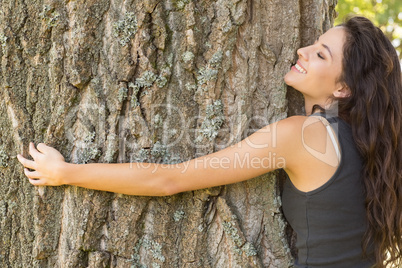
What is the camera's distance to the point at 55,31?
1.89 m

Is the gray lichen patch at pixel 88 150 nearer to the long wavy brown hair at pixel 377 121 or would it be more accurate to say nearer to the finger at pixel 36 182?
the finger at pixel 36 182

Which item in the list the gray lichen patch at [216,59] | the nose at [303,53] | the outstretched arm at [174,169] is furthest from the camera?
the nose at [303,53]

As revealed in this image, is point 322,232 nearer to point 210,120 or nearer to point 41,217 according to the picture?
point 210,120

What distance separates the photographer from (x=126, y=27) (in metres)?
1.88

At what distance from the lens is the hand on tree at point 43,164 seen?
186 cm

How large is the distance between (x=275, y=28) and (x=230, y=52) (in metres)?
0.28

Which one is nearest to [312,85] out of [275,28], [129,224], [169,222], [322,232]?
[275,28]

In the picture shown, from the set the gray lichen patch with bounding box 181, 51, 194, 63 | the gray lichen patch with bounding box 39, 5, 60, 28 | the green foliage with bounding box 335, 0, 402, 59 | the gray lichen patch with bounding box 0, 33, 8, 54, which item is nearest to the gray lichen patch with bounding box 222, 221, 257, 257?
the gray lichen patch with bounding box 181, 51, 194, 63

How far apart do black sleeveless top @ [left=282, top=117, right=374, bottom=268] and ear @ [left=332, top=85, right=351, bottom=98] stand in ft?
0.45

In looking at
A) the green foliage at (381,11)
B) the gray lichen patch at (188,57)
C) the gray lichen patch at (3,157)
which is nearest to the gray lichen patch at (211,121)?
the gray lichen patch at (188,57)

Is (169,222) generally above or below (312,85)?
below

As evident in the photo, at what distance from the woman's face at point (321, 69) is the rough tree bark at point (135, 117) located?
0.15 m

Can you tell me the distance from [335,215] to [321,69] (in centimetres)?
70

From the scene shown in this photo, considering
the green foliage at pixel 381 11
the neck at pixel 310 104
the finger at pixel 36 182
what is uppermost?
the green foliage at pixel 381 11
